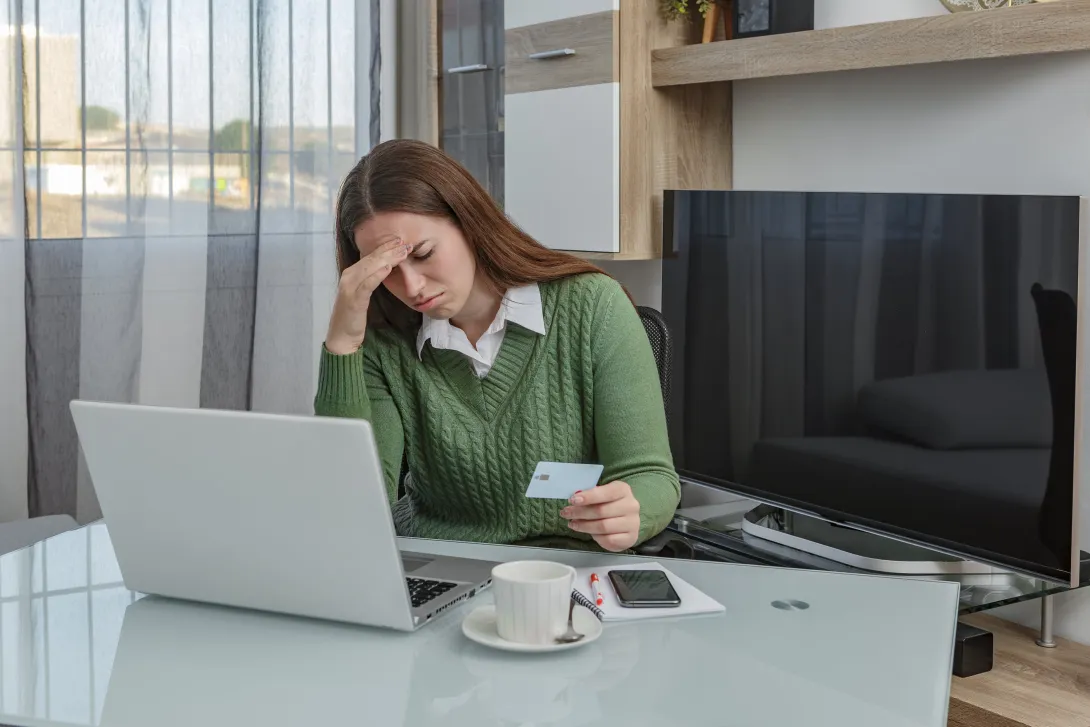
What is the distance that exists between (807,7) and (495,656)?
1953 mm

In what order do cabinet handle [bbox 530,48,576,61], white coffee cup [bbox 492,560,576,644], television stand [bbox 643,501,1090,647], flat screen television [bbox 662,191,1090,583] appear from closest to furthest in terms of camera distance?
white coffee cup [bbox 492,560,576,644]
flat screen television [bbox 662,191,1090,583]
television stand [bbox 643,501,1090,647]
cabinet handle [bbox 530,48,576,61]

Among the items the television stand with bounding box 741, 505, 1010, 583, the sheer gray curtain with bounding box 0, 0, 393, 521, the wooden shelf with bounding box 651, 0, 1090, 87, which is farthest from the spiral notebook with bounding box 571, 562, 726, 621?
the sheer gray curtain with bounding box 0, 0, 393, 521

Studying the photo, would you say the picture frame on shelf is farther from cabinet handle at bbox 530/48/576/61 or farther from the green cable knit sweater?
the green cable knit sweater

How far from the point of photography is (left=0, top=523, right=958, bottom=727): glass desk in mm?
942

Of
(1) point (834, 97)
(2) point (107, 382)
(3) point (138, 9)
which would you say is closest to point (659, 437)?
(1) point (834, 97)

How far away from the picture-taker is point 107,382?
10.3 ft

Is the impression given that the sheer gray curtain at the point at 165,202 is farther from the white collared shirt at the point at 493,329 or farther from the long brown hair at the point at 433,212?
the white collared shirt at the point at 493,329

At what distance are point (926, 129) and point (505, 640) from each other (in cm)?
179

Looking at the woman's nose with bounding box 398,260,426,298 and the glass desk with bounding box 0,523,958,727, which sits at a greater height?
the woman's nose with bounding box 398,260,426,298

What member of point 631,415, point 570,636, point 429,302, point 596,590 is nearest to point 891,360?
point 631,415

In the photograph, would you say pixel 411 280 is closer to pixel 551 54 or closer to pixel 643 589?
pixel 643 589

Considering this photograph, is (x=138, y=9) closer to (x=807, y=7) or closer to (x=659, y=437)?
(x=807, y=7)

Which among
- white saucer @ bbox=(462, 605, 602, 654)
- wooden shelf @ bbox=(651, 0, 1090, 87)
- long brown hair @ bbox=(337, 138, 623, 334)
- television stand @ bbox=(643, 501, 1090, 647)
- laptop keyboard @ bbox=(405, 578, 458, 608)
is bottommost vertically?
television stand @ bbox=(643, 501, 1090, 647)

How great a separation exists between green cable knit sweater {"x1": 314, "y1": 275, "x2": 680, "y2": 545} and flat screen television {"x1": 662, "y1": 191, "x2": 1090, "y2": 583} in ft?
2.27
